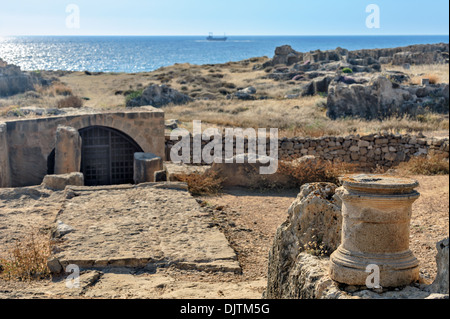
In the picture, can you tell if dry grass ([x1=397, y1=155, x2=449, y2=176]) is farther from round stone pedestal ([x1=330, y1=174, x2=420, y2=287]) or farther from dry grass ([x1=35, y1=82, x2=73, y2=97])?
dry grass ([x1=35, y1=82, x2=73, y2=97])

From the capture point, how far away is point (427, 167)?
43.9ft

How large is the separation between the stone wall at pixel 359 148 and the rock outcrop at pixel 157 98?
38.3 feet

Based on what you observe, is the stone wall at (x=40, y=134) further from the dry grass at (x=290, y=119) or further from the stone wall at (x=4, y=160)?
the dry grass at (x=290, y=119)

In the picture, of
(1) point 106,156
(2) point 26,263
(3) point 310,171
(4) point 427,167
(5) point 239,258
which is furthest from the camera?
(1) point 106,156

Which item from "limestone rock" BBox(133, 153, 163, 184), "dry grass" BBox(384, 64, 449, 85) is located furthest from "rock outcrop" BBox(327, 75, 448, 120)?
"limestone rock" BBox(133, 153, 163, 184)

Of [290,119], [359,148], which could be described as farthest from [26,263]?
[290,119]

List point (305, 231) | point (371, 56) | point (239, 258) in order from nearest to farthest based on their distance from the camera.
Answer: point (305, 231)
point (239, 258)
point (371, 56)

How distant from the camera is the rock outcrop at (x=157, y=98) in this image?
26016 mm

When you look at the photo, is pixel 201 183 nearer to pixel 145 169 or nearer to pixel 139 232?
pixel 145 169

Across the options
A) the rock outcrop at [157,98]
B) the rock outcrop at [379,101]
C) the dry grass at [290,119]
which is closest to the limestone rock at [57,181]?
the dry grass at [290,119]

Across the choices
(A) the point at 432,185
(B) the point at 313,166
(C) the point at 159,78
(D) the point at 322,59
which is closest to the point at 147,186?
(B) the point at 313,166

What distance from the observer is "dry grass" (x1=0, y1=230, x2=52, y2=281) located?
6.02 m

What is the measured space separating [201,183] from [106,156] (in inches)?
182

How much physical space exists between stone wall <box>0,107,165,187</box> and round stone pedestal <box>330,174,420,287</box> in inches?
385
